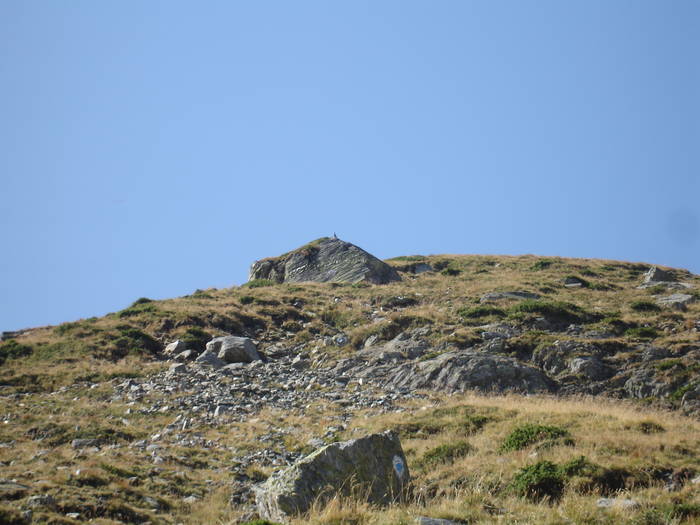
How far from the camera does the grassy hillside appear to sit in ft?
39.8

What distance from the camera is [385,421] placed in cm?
1881

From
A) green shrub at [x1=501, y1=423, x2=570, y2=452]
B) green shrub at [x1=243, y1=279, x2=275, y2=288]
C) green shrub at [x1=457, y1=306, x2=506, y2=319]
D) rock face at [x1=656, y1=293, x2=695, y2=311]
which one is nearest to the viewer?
green shrub at [x1=501, y1=423, x2=570, y2=452]

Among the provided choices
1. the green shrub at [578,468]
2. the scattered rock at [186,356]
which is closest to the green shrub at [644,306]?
the green shrub at [578,468]

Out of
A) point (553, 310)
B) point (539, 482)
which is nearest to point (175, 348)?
point (553, 310)

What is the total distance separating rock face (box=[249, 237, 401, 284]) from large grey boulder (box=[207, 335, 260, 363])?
1863cm

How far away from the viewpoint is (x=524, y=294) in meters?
37.2

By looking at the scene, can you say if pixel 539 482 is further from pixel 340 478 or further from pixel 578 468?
pixel 340 478

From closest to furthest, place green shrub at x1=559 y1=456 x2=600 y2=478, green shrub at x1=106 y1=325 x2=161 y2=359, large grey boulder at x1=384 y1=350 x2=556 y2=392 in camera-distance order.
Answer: green shrub at x1=559 y1=456 x2=600 y2=478 → large grey boulder at x1=384 y1=350 x2=556 y2=392 → green shrub at x1=106 y1=325 x2=161 y2=359

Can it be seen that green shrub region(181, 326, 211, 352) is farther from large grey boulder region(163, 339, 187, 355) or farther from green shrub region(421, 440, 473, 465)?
green shrub region(421, 440, 473, 465)

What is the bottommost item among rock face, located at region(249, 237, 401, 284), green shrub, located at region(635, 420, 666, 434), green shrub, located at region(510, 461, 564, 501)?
green shrub, located at region(510, 461, 564, 501)

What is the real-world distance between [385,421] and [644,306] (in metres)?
20.1

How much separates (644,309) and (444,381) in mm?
14818

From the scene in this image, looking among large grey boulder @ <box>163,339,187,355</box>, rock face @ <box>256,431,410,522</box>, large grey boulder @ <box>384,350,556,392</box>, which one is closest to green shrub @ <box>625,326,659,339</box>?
large grey boulder @ <box>384,350,556,392</box>

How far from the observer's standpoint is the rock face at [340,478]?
1078 centimetres
